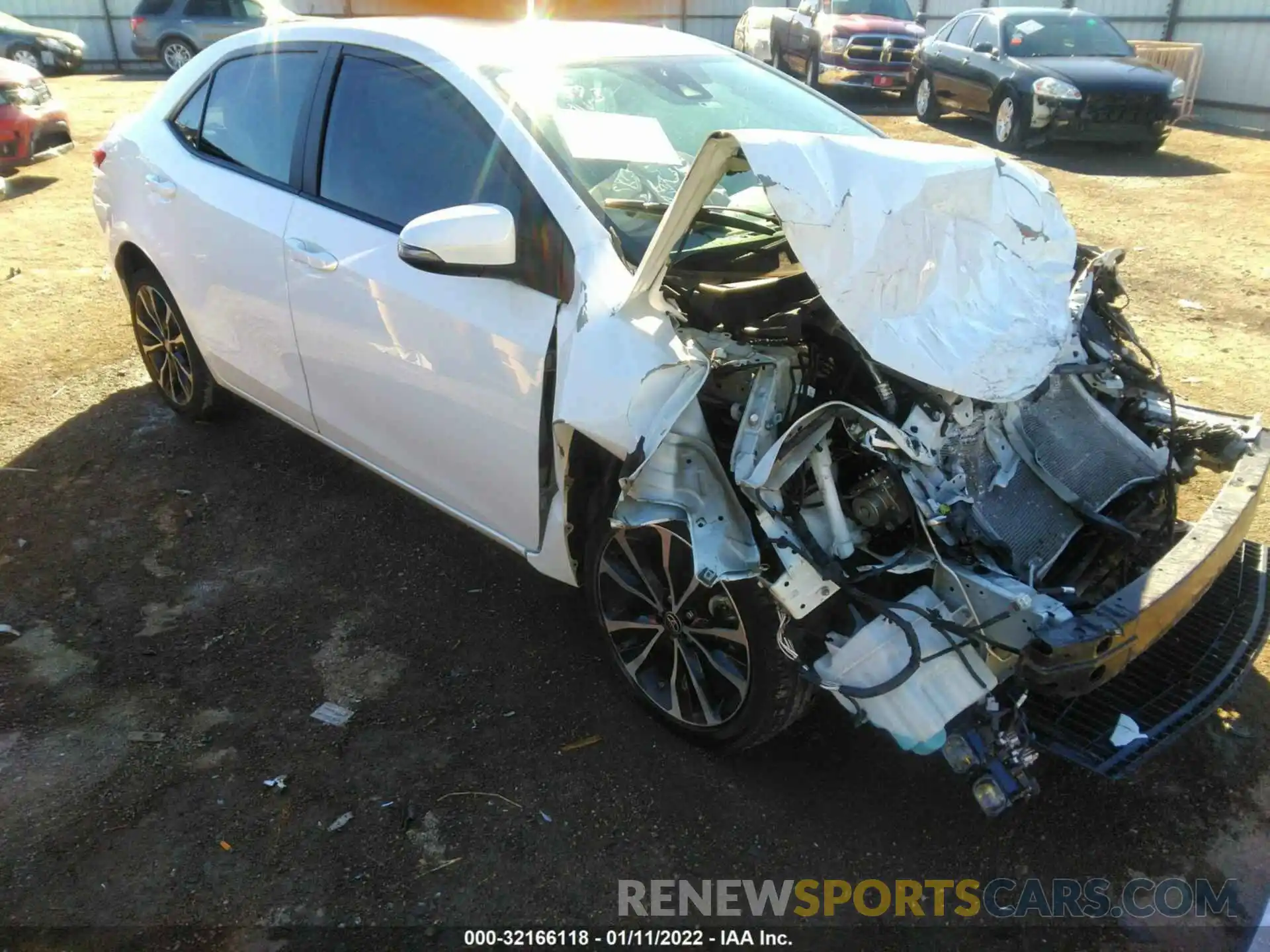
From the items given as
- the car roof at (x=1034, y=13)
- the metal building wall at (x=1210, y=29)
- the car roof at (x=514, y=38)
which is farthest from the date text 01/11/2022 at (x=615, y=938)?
the car roof at (x=1034, y=13)

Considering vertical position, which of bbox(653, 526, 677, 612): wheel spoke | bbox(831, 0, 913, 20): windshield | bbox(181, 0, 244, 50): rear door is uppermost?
bbox(831, 0, 913, 20): windshield

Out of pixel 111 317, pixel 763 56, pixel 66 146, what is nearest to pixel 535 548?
pixel 111 317

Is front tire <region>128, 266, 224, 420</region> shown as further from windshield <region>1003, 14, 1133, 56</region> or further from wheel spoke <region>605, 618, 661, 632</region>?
windshield <region>1003, 14, 1133, 56</region>

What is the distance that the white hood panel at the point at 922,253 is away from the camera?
2264 millimetres

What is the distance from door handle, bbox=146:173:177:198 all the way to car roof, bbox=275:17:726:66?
81 cm

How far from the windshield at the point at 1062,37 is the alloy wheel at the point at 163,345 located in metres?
10.8

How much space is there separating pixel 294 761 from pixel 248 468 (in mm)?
2086

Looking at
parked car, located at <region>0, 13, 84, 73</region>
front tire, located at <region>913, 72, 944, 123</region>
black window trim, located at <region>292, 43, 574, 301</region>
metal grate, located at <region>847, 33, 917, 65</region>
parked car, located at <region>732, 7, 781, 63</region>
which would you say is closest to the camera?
black window trim, located at <region>292, 43, 574, 301</region>

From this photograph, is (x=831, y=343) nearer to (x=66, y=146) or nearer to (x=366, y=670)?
(x=366, y=670)

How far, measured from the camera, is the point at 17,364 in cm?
560

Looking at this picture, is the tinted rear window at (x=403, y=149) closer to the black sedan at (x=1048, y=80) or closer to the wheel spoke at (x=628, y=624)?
the wheel spoke at (x=628, y=624)

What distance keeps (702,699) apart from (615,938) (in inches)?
27.0

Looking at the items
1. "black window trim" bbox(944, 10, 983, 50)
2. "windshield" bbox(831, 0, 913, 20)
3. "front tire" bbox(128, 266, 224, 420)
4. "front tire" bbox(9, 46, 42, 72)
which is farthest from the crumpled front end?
"front tire" bbox(9, 46, 42, 72)

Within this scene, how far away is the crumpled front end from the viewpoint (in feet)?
7.22
